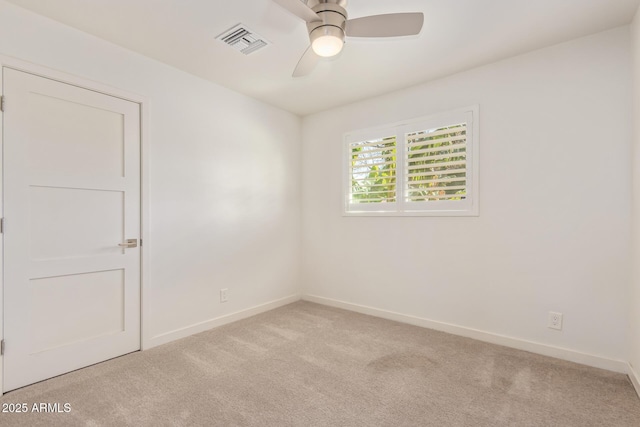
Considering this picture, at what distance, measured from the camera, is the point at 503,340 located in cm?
281

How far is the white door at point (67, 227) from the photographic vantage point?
212cm

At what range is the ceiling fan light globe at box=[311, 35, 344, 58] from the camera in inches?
68.5

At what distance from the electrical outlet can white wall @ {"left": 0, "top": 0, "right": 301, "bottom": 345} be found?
9.09 ft

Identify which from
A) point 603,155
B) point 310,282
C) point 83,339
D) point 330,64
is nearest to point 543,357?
point 603,155

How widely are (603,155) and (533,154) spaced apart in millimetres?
436

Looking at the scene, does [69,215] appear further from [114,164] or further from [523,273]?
[523,273]

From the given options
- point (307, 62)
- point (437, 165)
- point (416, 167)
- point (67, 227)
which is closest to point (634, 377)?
point (437, 165)

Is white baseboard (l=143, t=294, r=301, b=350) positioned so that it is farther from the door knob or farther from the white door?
the door knob

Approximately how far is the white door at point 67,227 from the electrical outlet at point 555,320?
3.37 meters

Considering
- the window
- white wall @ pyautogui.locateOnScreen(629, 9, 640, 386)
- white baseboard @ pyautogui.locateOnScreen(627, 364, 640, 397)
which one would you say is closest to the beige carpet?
white baseboard @ pyautogui.locateOnScreen(627, 364, 640, 397)

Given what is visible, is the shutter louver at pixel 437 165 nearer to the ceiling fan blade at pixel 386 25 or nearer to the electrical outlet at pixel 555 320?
the electrical outlet at pixel 555 320

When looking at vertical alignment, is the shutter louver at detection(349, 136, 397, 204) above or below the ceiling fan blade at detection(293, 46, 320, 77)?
below

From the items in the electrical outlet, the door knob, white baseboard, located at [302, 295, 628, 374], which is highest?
the door knob

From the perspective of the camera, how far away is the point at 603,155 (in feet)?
7.81
